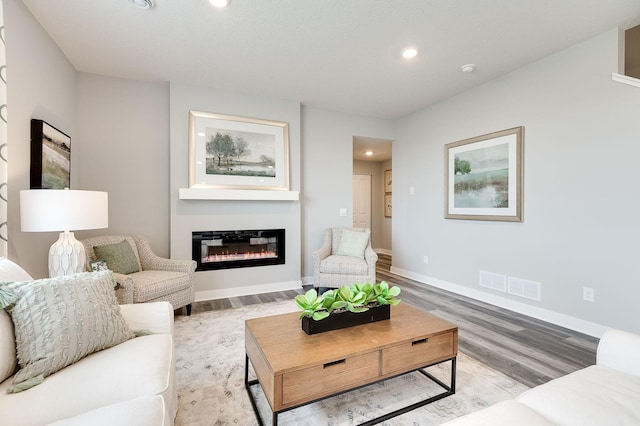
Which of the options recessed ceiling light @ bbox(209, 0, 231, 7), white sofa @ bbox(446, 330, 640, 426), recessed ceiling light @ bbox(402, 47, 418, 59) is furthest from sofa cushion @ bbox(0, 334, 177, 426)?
recessed ceiling light @ bbox(402, 47, 418, 59)

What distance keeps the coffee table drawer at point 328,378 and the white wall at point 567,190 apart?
2.46m

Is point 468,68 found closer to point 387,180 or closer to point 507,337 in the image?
point 507,337

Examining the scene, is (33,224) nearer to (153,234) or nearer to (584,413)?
(153,234)

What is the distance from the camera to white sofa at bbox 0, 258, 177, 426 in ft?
2.94

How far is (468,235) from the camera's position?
378cm

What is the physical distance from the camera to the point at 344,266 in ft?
12.1

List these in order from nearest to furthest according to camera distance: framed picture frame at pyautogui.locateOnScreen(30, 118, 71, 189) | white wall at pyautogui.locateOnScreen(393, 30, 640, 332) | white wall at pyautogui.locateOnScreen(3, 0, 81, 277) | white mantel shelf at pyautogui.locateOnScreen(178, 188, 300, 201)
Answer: white wall at pyautogui.locateOnScreen(3, 0, 81, 277)
framed picture frame at pyautogui.locateOnScreen(30, 118, 71, 189)
white wall at pyautogui.locateOnScreen(393, 30, 640, 332)
white mantel shelf at pyautogui.locateOnScreen(178, 188, 300, 201)

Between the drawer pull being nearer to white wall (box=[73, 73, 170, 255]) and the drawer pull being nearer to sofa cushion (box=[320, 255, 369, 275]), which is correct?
sofa cushion (box=[320, 255, 369, 275])

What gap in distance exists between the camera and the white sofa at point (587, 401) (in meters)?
0.97

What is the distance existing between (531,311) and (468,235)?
3.53ft

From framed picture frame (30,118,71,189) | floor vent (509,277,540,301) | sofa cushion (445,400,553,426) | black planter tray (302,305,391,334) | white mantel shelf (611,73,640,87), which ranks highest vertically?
white mantel shelf (611,73,640,87)

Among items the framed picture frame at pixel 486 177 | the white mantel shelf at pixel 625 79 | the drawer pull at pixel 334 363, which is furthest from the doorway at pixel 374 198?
the drawer pull at pixel 334 363

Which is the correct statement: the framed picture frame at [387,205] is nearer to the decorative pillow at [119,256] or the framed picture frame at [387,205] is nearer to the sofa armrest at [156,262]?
the sofa armrest at [156,262]

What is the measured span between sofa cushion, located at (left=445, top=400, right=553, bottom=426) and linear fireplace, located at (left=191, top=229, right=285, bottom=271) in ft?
10.7
